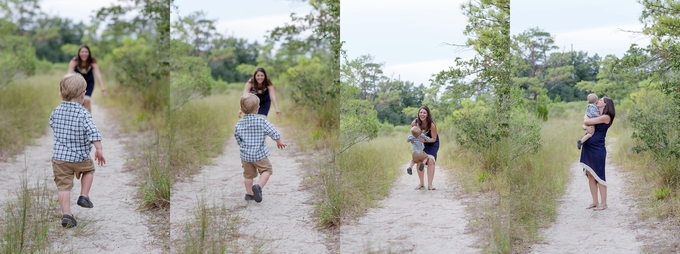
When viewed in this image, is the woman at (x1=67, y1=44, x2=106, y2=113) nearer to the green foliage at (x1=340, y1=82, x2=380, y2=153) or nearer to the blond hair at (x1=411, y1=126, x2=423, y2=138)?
the green foliage at (x1=340, y1=82, x2=380, y2=153)

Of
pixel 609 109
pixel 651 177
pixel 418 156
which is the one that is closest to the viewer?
pixel 651 177

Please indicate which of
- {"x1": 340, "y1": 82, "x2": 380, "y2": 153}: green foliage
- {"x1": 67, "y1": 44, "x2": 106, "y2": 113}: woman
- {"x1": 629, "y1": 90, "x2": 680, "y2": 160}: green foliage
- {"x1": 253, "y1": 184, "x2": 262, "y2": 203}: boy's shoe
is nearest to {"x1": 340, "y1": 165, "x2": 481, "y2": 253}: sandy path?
{"x1": 340, "y1": 82, "x2": 380, "y2": 153}: green foliage

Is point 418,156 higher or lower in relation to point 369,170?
higher

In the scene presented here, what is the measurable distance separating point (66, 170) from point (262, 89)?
1.93 meters

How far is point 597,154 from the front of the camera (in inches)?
245

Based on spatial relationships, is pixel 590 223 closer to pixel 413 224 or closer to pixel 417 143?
pixel 413 224

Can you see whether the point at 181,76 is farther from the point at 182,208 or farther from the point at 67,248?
the point at 67,248

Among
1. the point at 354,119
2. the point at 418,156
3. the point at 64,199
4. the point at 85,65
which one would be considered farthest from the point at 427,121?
the point at 85,65

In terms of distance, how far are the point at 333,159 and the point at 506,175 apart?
5.72 ft

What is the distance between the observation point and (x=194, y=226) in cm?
654

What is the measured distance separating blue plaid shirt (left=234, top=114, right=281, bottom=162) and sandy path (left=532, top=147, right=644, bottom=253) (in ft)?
8.83

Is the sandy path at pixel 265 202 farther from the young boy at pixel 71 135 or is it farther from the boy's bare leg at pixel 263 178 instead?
the young boy at pixel 71 135

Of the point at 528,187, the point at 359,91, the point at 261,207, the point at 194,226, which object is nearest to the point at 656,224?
the point at 528,187

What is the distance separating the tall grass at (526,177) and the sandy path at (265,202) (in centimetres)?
152
